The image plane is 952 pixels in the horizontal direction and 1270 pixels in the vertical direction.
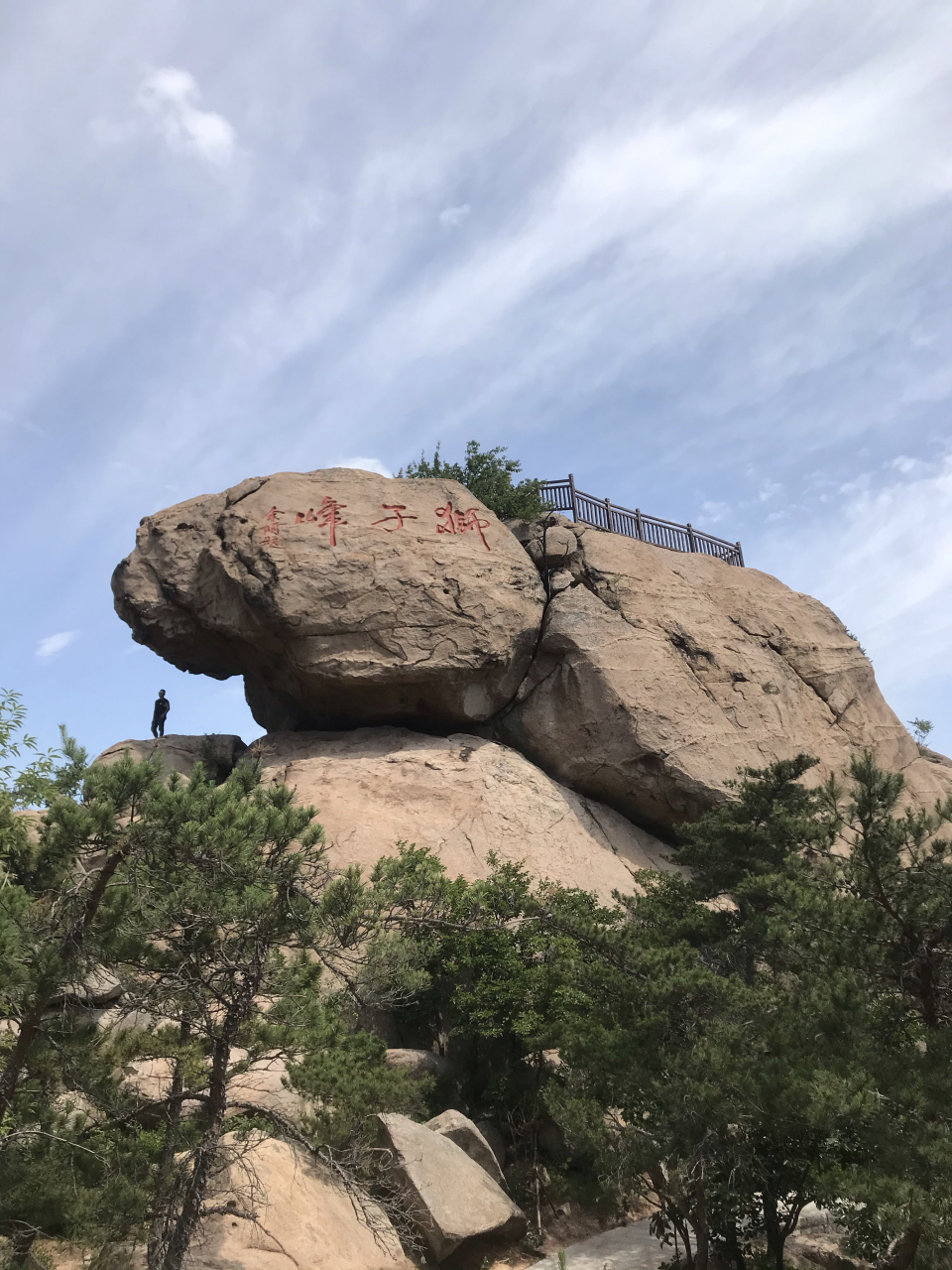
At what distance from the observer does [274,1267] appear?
747 centimetres

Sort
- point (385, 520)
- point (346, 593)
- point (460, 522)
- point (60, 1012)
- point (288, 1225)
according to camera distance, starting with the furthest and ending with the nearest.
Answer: point (460, 522)
point (385, 520)
point (346, 593)
point (288, 1225)
point (60, 1012)

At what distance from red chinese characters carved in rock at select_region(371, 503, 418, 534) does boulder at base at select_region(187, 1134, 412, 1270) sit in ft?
30.2

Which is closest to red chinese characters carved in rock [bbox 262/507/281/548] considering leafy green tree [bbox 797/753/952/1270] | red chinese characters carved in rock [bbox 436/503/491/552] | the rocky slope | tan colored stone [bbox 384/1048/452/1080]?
red chinese characters carved in rock [bbox 436/503/491/552]

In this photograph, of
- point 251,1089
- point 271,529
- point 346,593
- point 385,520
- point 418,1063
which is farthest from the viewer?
point 385,520

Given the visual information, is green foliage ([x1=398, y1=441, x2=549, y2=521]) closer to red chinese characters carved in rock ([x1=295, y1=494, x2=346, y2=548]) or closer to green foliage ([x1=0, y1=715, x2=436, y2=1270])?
red chinese characters carved in rock ([x1=295, y1=494, x2=346, y2=548])

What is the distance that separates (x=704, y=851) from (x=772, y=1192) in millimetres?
4169

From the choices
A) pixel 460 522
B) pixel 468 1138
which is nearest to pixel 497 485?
pixel 460 522

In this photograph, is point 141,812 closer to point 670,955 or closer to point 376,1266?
point 670,955

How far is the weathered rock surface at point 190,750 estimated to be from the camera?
49.2 feet

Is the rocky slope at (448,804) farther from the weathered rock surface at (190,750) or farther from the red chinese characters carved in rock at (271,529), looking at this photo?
the red chinese characters carved in rock at (271,529)

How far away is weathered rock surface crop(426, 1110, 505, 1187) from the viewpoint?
9.54 m

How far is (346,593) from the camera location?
1453cm

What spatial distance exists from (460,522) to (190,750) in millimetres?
5787

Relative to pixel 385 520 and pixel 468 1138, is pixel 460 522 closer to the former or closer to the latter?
pixel 385 520
